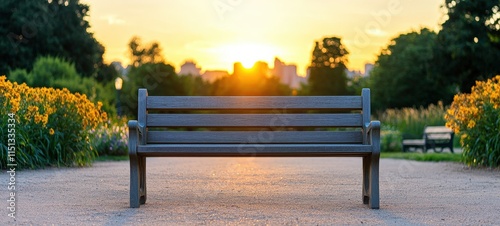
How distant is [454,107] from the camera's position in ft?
46.8

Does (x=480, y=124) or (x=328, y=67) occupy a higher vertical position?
(x=328, y=67)

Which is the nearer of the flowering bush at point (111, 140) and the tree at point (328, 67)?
the flowering bush at point (111, 140)

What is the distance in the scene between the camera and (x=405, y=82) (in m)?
62.1

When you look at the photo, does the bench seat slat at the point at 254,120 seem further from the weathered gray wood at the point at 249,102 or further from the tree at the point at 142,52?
the tree at the point at 142,52

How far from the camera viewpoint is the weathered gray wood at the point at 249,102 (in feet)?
25.0

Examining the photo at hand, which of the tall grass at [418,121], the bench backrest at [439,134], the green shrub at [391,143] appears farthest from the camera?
the tall grass at [418,121]

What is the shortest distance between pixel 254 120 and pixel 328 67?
67.0 metres

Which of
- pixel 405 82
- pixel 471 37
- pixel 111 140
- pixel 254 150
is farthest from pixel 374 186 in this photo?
pixel 405 82

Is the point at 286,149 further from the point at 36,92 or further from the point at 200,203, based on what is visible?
the point at 36,92

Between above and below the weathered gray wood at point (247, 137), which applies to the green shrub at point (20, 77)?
above

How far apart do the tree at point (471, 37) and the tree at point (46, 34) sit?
64.4 feet

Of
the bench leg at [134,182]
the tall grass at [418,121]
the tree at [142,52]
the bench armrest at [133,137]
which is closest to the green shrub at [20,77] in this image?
the tall grass at [418,121]

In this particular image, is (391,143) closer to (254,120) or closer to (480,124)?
(480,124)

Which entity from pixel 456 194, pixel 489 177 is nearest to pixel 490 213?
pixel 456 194
